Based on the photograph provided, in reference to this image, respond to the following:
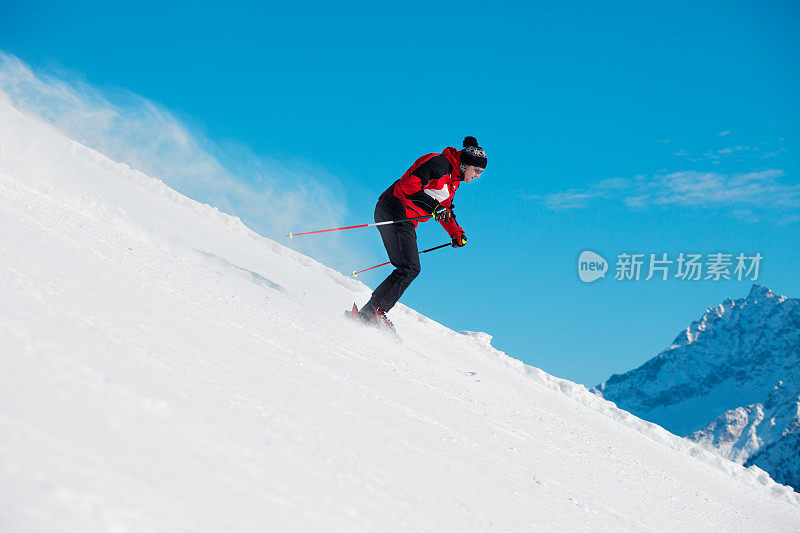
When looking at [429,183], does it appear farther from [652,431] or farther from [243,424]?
[652,431]

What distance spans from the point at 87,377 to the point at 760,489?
9.36m

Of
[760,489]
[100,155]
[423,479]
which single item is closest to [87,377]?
[423,479]

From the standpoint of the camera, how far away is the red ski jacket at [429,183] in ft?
22.4

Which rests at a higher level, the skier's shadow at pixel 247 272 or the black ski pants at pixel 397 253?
the black ski pants at pixel 397 253

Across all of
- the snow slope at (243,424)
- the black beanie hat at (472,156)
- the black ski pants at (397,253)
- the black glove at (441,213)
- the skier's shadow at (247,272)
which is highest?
the black beanie hat at (472,156)

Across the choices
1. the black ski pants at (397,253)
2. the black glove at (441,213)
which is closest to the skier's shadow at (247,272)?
the black ski pants at (397,253)

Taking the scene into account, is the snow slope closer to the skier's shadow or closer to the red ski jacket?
the skier's shadow

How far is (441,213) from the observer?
717 cm

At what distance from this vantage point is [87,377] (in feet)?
6.30

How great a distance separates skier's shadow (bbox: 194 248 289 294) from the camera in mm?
7860

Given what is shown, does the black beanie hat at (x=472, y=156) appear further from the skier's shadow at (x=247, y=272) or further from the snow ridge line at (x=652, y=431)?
the snow ridge line at (x=652, y=431)

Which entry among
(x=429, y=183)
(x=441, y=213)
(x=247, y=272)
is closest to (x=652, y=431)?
(x=441, y=213)

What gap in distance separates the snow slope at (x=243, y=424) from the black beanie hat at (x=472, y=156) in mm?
2346

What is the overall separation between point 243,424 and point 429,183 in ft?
16.5
